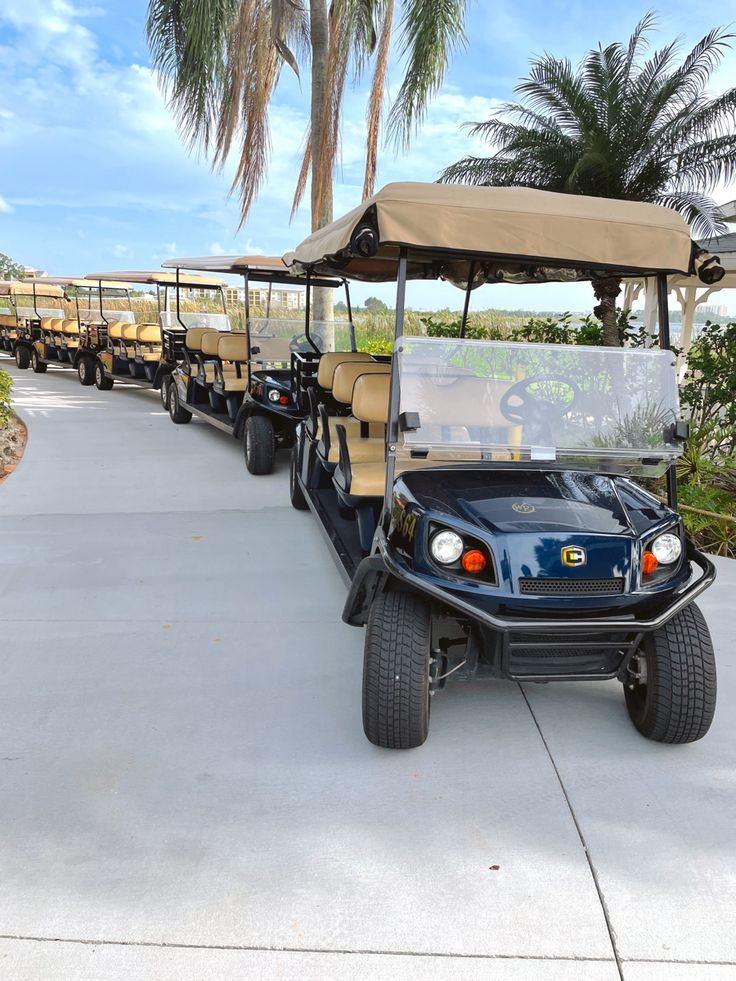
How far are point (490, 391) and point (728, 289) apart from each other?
10.9 metres

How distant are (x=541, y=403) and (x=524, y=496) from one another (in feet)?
1.81

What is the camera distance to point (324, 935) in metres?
1.87

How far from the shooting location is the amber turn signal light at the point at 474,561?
94.7 inches

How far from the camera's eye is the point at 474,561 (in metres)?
2.41

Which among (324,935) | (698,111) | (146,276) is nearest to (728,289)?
(698,111)

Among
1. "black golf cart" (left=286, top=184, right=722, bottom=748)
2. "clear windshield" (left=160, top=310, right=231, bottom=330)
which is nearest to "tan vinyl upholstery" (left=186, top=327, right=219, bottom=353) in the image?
"clear windshield" (left=160, top=310, right=231, bottom=330)

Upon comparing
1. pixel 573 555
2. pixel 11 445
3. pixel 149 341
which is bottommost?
pixel 11 445

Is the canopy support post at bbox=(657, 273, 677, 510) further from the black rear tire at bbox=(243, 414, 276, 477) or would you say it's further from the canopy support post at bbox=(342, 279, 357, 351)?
the black rear tire at bbox=(243, 414, 276, 477)

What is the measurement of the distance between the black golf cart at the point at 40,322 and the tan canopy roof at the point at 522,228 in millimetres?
13749

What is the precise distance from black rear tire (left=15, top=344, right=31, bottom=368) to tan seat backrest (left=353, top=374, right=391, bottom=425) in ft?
50.9

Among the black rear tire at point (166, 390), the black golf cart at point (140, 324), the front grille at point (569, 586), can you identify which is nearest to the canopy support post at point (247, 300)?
the black golf cart at point (140, 324)

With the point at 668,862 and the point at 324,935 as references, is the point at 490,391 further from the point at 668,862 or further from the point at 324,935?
the point at 324,935

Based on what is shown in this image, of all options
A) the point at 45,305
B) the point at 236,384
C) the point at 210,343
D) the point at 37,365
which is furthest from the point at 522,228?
the point at 45,305

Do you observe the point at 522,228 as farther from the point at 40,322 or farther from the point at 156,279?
the point at 40,322
